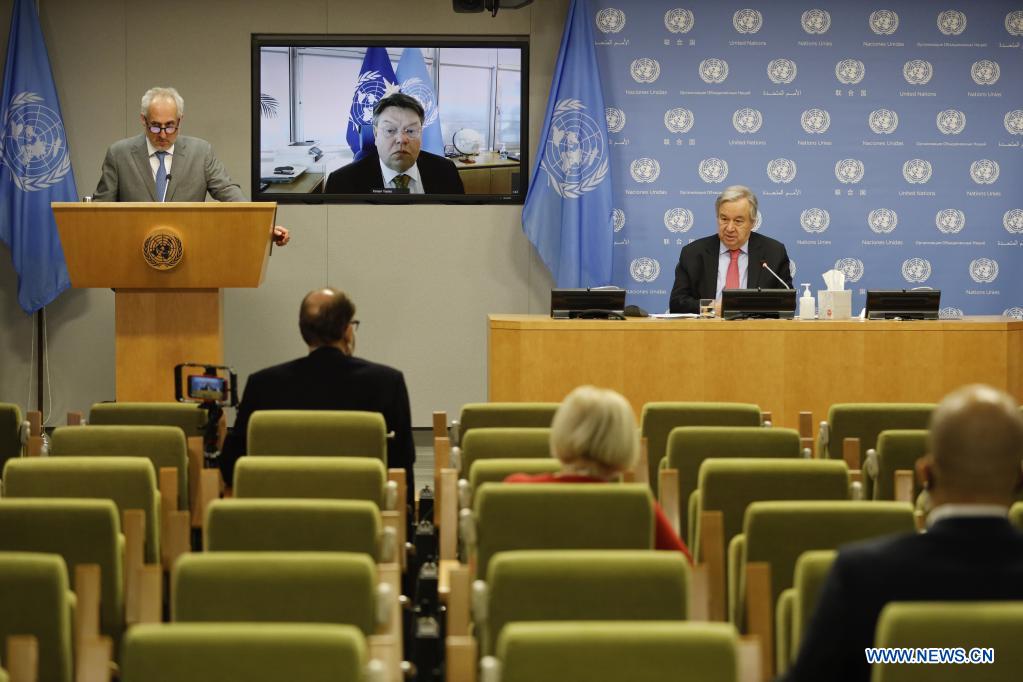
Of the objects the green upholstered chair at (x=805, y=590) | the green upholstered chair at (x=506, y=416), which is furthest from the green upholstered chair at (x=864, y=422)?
the green upholstered chair at (x=805, y=590)

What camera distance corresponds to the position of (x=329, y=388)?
16.5 feet

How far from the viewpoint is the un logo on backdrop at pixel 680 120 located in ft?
31.9

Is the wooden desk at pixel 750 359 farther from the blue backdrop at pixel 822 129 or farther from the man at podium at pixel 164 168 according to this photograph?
the blue backdrop at pixel 822 129

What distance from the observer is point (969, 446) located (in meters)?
2.25

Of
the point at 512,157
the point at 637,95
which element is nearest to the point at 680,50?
the point at 637,95

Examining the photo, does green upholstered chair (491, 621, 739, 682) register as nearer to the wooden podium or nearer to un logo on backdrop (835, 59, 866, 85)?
the wooden podium

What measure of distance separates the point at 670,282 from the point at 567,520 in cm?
664

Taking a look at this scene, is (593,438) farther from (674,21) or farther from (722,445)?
(674,21)

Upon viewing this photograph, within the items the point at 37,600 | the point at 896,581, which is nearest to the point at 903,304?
the point at 896,581

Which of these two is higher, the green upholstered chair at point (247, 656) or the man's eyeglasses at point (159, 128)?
the man's eyeglasses at point (159, 128)

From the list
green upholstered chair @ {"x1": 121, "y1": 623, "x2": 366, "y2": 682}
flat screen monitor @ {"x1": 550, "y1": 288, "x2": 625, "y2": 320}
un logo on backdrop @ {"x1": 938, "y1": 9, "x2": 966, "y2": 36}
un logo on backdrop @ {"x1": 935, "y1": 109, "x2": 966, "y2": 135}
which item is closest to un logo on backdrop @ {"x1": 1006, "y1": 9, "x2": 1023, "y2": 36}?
un logo on backdrop @ {"x1": 938, "y1": 9, "x2": 966, "y2": 36}

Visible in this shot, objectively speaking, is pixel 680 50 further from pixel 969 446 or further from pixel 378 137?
pixel 969 446

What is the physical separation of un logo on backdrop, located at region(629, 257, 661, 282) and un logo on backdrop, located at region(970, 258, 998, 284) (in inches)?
94.7

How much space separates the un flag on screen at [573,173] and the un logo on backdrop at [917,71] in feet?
7.66
